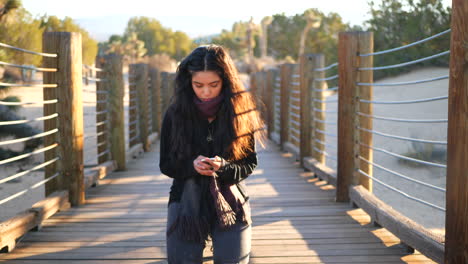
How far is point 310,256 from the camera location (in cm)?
366

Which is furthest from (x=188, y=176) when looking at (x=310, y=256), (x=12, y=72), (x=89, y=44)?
(x=89, y=44)

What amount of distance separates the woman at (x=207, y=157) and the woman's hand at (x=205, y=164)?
0.05 m

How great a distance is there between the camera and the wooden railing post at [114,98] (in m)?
6.88

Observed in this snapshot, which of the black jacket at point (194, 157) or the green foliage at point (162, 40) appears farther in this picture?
the green foliage at point (162, 40)

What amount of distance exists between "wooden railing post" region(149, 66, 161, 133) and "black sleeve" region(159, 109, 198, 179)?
787cm

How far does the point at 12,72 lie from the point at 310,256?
22.6 m

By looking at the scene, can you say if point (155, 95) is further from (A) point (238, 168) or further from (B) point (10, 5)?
(A) point (238, 168)

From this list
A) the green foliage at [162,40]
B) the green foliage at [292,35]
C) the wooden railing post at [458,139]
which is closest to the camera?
the wooden railing post at [458,139]

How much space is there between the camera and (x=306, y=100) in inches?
283

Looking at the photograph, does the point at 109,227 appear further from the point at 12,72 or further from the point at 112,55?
the point at 12,72

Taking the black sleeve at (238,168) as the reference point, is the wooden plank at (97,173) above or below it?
below

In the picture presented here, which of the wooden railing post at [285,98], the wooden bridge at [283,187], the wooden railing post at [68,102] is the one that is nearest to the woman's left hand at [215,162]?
the wooden bridge at [283,187]

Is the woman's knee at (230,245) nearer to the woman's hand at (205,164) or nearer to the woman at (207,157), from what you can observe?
the woman at (207,157)

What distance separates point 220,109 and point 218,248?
0.61m
